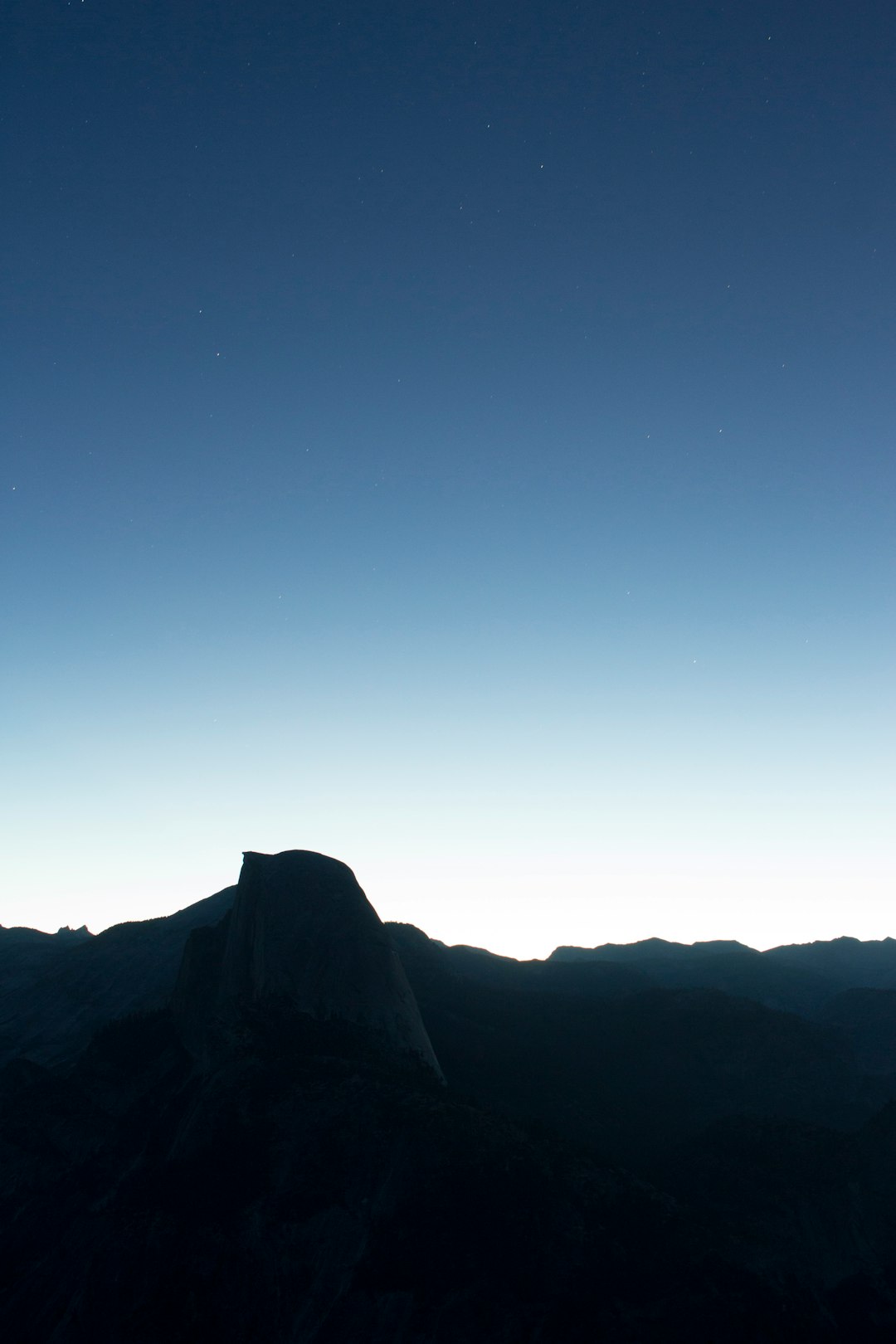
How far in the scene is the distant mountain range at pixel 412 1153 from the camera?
1464 inches

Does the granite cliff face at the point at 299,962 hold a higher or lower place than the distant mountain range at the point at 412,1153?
higher

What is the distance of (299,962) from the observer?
208ft

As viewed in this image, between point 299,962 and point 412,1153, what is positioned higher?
point 299,962

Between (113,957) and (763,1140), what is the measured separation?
79.7 meters

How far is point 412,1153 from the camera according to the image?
43594 millimetres

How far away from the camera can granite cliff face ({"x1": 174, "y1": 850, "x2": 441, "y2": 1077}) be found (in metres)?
60.3

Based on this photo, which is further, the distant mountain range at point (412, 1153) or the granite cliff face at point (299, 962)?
the granite cliff face at point (299, 962)

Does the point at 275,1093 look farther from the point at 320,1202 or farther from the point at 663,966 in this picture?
the point at 663,966

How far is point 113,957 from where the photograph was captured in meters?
96.3

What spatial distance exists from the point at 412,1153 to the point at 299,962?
22704 millimetres

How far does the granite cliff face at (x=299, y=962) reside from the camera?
198 feet

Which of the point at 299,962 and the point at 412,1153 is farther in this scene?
the point at 299,962

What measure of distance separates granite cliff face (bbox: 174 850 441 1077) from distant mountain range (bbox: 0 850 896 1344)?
27 centimetres

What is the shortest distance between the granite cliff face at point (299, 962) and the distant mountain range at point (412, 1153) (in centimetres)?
27
